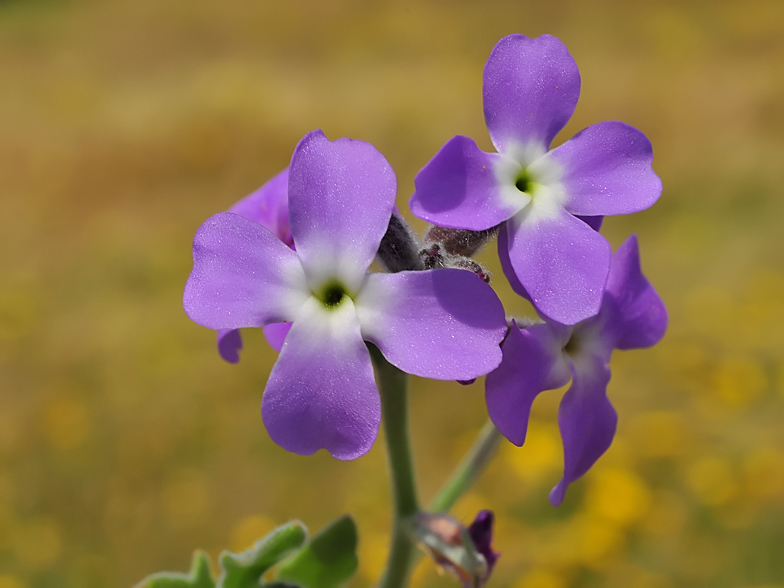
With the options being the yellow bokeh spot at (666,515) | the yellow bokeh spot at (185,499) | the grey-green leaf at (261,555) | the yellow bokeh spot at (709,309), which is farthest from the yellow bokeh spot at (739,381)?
the grey-green leaf at (261,555)

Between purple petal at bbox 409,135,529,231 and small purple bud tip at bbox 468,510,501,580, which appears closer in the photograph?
purple petal at bbox 409,135,529,231

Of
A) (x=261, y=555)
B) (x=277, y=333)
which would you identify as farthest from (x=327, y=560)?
(x=277, y=333)

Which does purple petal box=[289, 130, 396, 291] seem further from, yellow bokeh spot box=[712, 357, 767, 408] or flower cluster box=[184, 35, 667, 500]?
yellow bokeh spot box=[712, 357, 767, 408]

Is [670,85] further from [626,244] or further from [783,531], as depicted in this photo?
[626,244]

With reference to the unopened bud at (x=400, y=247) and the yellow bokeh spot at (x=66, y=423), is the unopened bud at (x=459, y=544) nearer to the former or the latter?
the unopened bud at (x=400, y=247)

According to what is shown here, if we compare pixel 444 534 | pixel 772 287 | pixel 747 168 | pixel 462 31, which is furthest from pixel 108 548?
pixel 462 31

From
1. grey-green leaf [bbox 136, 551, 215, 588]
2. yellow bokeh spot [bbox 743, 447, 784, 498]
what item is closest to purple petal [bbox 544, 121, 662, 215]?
grey-green leaf [bbox 136, 551, 215, 588]
